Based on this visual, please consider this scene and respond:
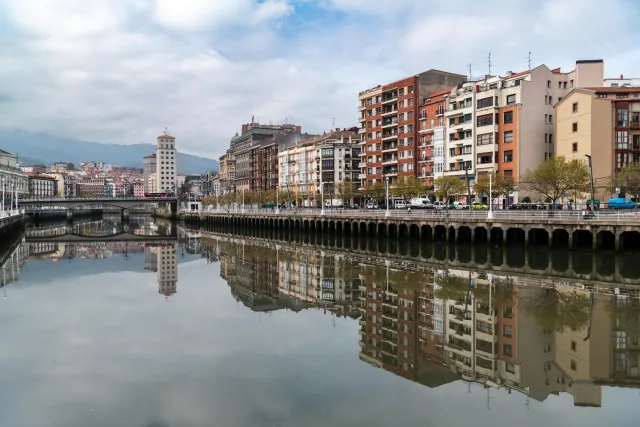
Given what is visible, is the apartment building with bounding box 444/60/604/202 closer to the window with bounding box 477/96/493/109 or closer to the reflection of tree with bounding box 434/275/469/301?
the window with bounding box 477/96/493/109

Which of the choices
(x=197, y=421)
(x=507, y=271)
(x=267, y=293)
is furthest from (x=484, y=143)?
(x=197, y=421)

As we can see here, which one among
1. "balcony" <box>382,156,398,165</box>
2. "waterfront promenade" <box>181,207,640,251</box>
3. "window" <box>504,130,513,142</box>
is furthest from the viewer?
"balcony" <box>382,156,398,165</box>

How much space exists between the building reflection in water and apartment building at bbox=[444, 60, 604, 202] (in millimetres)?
41597

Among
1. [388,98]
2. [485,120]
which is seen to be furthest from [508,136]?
[388,98]

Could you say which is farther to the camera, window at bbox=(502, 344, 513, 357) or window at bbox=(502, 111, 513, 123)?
window at bbox=(502, 111, 513, 123)

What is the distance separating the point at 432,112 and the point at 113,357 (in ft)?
252

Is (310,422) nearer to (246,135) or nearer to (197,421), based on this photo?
(197,421)

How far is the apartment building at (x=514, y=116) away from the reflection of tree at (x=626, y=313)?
4689cm

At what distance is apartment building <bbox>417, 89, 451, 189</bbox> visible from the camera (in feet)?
275

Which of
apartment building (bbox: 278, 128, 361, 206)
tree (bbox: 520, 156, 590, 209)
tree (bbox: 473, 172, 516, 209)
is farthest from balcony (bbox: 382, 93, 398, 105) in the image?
tree (bbox: 520, 156, 590, 209)

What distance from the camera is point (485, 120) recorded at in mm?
76375

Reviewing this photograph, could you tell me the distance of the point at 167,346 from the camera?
19.3 metres

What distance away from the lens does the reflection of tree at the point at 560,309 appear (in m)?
20.9

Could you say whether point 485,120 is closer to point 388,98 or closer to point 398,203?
point 398,203
